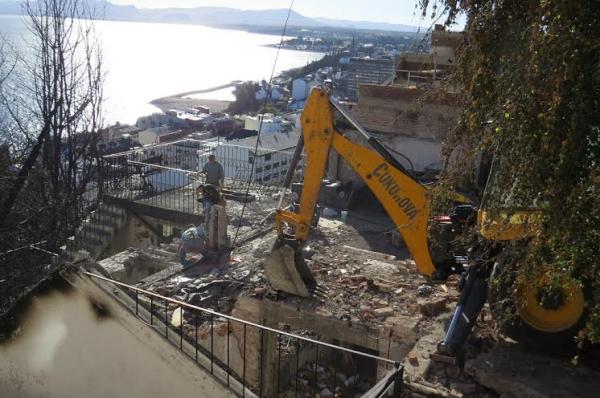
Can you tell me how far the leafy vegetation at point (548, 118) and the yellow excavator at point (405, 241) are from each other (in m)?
1.01

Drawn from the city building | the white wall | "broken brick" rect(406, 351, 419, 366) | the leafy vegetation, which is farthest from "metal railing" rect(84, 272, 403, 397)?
the white wall

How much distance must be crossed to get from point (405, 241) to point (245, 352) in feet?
7.89

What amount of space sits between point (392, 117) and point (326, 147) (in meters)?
7.83

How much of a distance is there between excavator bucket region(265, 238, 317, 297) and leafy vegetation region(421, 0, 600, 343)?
3.92m

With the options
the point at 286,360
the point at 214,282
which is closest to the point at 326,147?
the point at 214,282

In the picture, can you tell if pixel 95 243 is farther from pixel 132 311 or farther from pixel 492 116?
pixel 492 116

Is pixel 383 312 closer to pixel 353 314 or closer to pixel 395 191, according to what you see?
pixel 353 314

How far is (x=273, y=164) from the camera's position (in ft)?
68.1

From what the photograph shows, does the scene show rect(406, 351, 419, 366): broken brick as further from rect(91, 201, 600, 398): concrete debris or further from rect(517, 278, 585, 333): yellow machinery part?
rect(517, 278, 585, 333): yellow machinery part

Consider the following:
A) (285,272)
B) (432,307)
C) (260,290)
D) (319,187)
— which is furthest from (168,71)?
(432,307)

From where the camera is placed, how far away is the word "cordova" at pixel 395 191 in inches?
287

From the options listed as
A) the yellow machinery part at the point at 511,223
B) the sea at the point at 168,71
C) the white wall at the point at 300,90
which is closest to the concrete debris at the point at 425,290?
the yellow machinery part at the point at 511,223

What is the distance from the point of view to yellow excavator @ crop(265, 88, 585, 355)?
5.71 metres

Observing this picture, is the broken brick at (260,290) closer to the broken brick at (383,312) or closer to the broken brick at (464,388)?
the broken brick at (383,312)
